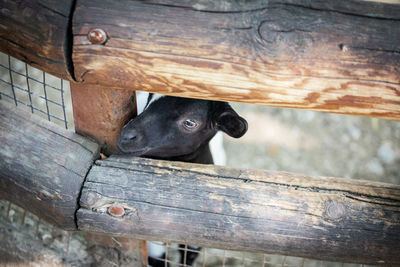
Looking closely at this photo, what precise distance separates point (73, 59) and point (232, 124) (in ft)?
4.01

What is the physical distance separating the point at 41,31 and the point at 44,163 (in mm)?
668

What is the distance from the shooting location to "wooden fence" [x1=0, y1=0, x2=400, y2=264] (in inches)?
57.1

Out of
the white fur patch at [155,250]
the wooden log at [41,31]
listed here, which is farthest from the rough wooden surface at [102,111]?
the white fur patch at [155,250]

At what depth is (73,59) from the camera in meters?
1.57

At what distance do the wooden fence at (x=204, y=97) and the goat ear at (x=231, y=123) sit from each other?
0.58m

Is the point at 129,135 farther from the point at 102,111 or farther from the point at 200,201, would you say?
the point at 200,201

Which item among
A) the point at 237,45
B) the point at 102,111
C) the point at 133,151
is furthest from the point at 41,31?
the point at 133,151

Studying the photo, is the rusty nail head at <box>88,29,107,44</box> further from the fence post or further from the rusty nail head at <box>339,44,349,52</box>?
the rusty nail head at <box>339,44,349,52</box>

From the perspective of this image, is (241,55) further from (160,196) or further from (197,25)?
(160,196)

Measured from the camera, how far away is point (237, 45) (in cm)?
146

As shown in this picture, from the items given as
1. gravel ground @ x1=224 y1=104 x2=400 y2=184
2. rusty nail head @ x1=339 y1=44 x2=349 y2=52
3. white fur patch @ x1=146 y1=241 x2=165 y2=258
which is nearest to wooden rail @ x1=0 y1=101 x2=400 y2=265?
rusty nail head @ x1=339 y1=44 x2=349 y2=52

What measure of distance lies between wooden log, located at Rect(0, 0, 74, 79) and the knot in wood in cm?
131

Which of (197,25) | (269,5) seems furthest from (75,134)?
(269,5)

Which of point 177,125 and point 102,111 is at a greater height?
point 177,125
